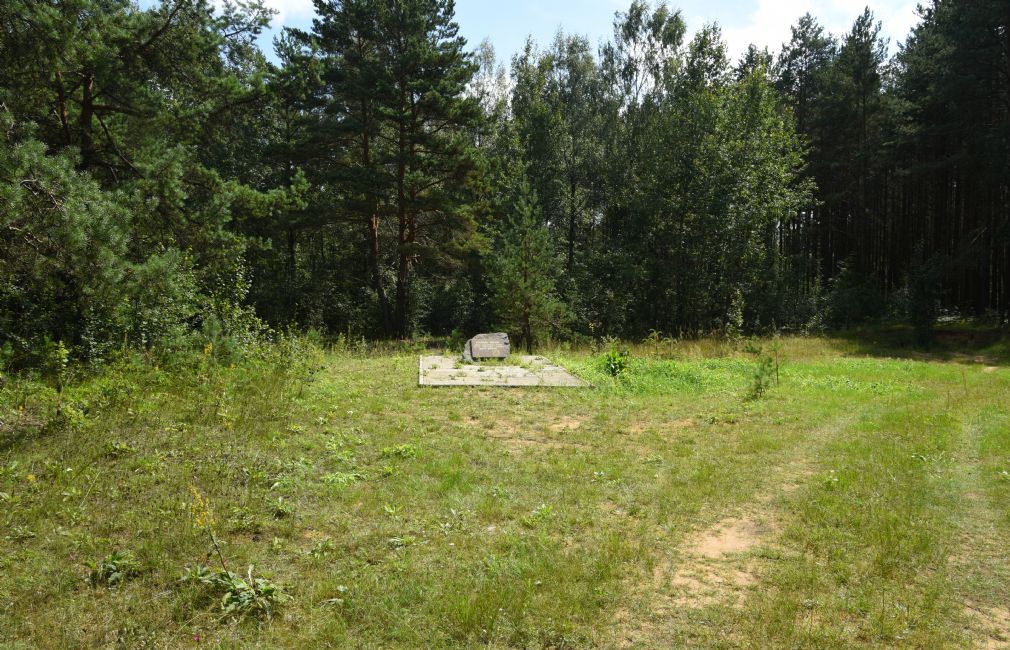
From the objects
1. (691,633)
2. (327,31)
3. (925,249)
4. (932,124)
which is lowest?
(691,633)

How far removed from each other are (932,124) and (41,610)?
2992cm

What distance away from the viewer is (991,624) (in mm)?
3016

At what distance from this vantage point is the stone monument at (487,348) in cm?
1265

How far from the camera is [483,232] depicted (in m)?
23.1

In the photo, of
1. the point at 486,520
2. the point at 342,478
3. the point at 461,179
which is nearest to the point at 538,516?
Result: the point at 486,520

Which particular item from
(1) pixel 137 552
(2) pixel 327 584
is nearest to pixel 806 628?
(2) pixel 327 584

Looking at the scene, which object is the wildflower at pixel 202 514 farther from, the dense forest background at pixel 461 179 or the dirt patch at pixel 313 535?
the dense forest background at pixel 461 179

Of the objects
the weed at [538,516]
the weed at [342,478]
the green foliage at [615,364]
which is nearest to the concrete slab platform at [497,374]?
the green foliage at [615,364]

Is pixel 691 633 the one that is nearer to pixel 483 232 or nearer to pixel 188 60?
pixel 188 60

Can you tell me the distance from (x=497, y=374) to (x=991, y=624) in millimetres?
8100

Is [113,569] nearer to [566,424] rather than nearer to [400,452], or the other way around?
[400,452]

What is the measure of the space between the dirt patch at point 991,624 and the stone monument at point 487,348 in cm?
983

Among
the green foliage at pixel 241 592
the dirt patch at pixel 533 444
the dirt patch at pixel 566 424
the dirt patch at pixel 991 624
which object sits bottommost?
the dirt patch at pixel 991 624

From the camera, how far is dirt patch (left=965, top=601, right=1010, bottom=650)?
2855mm
